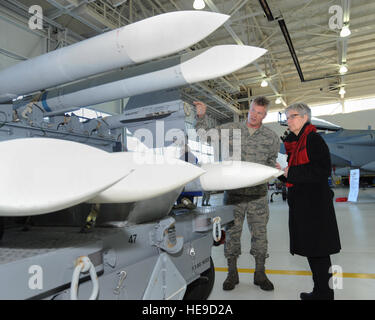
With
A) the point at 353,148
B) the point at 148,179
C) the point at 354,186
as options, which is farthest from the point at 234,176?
the point at 353,148

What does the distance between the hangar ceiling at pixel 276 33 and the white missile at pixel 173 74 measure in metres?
3.32

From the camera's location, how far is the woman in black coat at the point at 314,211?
2102 millimetres

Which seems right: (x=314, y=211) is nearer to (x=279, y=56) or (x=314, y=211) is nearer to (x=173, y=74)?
(x=173, y=74)

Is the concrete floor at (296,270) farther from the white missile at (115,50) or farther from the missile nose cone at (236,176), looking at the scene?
the white missile at (115,50)

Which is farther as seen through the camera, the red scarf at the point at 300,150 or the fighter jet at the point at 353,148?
the fighter jet at the point at 353,148

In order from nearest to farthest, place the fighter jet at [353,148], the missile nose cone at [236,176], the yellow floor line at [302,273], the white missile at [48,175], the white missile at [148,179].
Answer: the white missile at [48,175]
the white missile at [148,179]
the missile nose cone at [236,176]
the yellow floor line at [302,273]
the fighter jet at [353,148]

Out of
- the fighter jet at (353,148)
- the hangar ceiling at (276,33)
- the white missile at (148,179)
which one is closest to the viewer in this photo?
the white missile at (148,179)

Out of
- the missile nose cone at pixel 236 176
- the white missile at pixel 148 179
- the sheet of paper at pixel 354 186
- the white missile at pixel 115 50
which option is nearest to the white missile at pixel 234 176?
the missile nose cone at pixel 236 176

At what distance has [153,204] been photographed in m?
1.80

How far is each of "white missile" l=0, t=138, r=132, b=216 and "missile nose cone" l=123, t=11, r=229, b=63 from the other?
1.79 metres

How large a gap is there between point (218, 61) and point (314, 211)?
1.84 m

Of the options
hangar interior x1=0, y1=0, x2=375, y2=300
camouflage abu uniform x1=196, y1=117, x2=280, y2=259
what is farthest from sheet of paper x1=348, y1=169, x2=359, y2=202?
camouflage abu uniform x1=196, y1=117, x2=280, y2=259

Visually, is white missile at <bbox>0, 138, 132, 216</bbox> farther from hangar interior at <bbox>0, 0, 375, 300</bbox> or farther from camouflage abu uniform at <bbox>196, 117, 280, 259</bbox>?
hangar interior at <bbox>0, 0, 375, 300</bbox>
